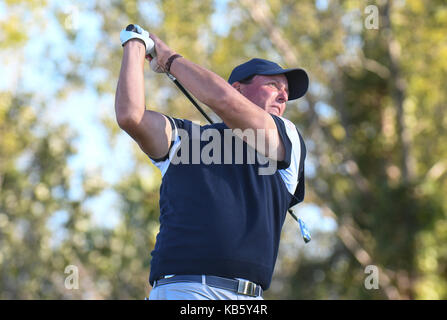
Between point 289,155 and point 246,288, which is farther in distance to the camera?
point 289,155

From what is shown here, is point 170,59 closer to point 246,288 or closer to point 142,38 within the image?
point 142,38

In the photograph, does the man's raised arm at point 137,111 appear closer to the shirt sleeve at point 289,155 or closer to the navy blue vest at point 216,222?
the navy blue vest at point 216,222

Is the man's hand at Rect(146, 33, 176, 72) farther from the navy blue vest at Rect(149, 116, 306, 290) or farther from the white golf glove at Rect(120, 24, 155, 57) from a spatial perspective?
the navy blue vest at Rect(149, 116, 306, 290)

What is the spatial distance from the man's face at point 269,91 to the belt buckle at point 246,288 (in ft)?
3.16

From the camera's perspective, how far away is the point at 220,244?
292cm

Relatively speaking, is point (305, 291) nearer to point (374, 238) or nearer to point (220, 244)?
point (374, 238)

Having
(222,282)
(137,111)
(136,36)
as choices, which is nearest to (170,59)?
(136,36)

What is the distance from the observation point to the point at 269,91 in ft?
11.8

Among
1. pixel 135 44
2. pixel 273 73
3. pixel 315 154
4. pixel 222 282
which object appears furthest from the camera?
pixel 315 154

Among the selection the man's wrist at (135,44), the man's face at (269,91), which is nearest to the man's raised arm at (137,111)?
the man's wrist at (135,44)

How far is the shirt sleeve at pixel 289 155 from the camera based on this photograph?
321 centimetres

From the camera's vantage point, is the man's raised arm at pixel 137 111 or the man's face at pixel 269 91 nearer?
the man's raised arm at pixel 137 111

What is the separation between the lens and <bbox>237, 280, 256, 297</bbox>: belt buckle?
296 centimetres

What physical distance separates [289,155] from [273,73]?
21.6 inches
